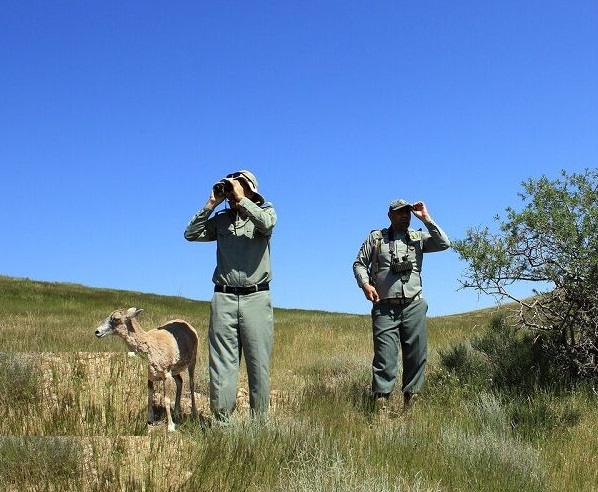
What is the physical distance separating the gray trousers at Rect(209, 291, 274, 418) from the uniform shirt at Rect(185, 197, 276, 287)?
0.18m

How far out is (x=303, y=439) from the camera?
5.58 m

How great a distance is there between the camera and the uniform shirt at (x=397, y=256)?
783 centimetres

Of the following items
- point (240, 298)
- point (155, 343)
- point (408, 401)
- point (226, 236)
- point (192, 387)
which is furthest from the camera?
point (408, 401)

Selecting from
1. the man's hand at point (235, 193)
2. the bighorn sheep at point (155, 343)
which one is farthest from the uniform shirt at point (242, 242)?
the bighorn sheep at point (155, 343)

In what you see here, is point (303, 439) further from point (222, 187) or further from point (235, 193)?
point (222, 187)

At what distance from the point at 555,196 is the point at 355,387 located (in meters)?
3.63

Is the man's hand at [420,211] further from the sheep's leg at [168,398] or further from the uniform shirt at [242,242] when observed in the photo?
the sheep's leg at [168,398]

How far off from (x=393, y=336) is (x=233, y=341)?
2.16 m

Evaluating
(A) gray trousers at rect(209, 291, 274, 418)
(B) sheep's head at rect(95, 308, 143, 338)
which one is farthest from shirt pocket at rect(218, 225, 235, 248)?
(B) sheep's head at rect(95, 308, 143, 338)

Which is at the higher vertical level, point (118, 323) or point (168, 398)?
point (118, 323)

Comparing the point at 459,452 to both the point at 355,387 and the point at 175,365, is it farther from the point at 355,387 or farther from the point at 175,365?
the point at 355,387

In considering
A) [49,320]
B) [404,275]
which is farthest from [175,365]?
[49,320]

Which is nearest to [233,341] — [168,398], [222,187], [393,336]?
[168,398]

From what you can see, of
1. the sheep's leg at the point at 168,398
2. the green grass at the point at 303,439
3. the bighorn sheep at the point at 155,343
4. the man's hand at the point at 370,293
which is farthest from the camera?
the man's hand at the point at 370,293
